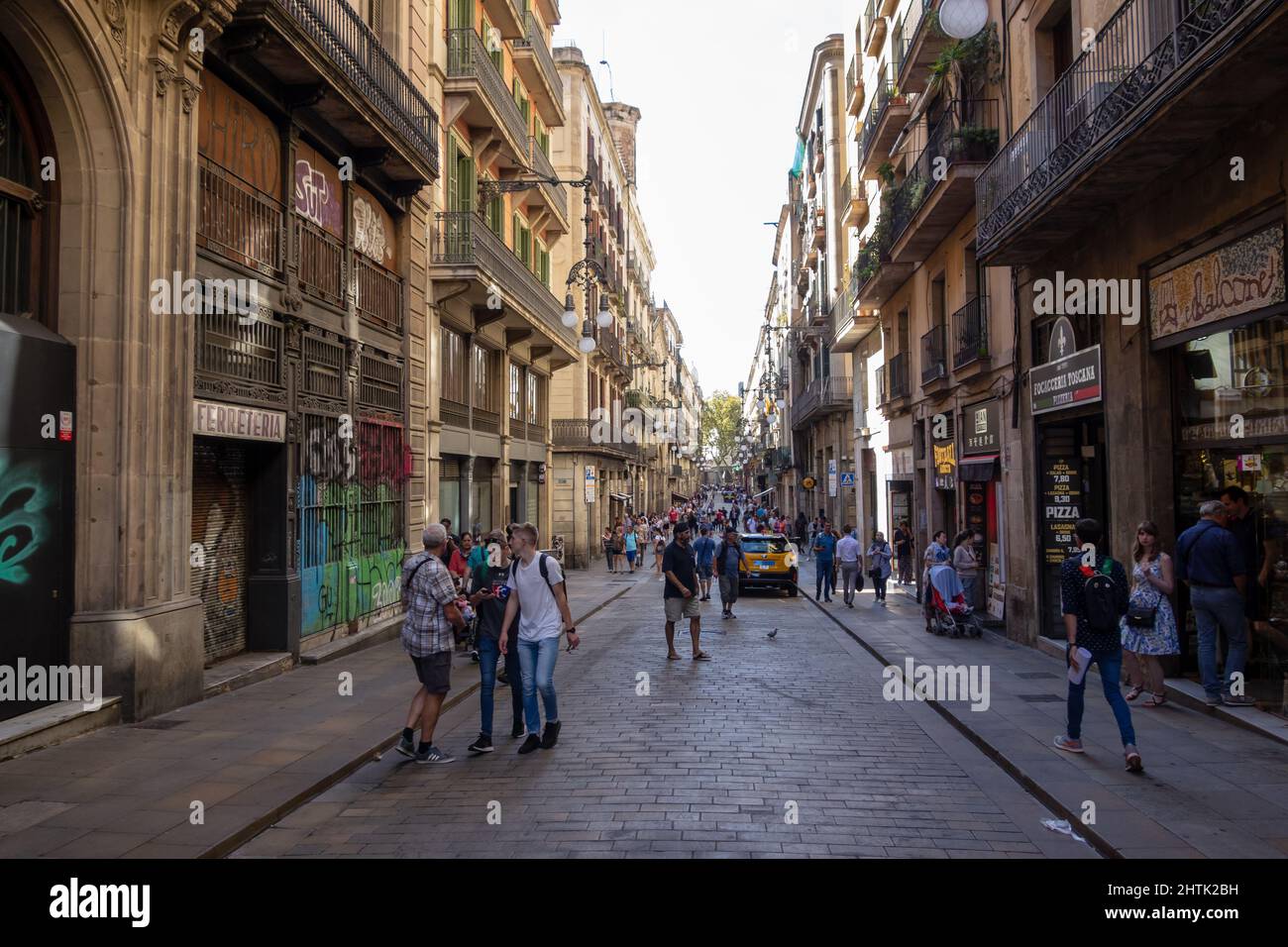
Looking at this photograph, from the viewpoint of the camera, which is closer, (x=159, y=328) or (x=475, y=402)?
(x=159, y=328)

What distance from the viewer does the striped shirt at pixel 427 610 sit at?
24.2 feet

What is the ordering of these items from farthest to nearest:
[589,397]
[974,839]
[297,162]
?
[589,397]
[297,162]
[974,839]

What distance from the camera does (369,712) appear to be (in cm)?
925

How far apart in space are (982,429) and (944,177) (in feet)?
14.4

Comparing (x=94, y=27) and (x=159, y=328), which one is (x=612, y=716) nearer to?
(x=159, y=328)

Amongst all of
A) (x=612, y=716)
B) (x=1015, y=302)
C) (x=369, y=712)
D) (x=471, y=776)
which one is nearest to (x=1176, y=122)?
(x=1015, y=302)

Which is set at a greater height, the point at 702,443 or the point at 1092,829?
the point at 702,443

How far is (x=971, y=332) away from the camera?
680 inches

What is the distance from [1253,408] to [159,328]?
10.2 m

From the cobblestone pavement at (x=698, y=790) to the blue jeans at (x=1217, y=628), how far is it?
2451mm

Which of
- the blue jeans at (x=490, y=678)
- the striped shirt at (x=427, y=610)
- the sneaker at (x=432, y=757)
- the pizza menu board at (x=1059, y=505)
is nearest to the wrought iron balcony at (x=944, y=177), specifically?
the pizza menu board at (x=1059, y=505)

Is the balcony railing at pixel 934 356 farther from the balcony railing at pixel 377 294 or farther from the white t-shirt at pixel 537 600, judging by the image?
the white t-shirt at pixel 537 600

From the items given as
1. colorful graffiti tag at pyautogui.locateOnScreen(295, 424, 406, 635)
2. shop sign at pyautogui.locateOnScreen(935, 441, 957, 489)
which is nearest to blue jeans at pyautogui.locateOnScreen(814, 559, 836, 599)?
shop sign at pyautogui.locateOnScreen(935, 441, 957, 489)

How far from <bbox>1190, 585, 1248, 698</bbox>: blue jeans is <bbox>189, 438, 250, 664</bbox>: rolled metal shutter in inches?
390
